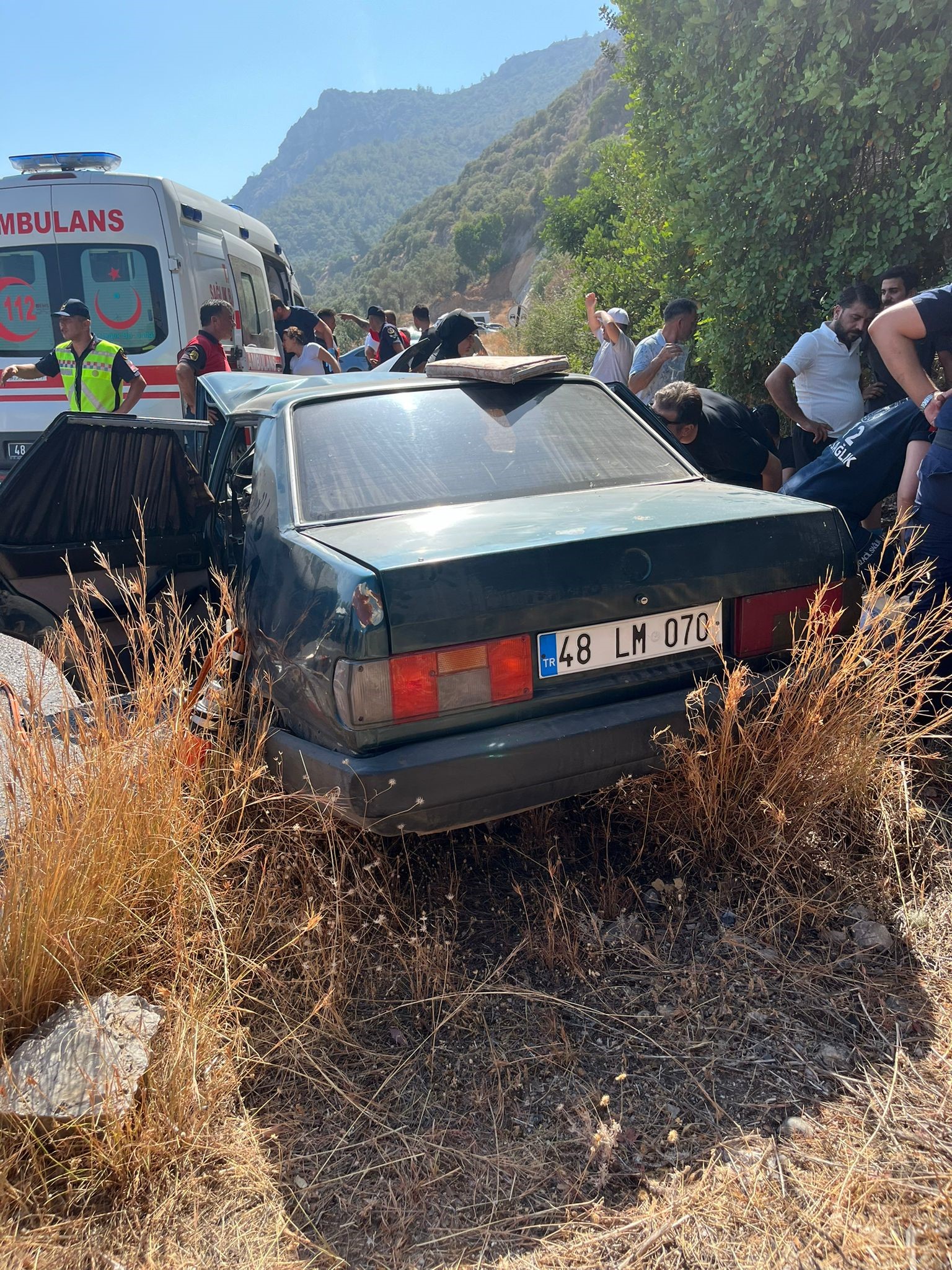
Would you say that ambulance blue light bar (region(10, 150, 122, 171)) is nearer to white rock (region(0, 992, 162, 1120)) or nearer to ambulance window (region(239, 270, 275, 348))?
ambulance window (region(239, 270, 275, 348))

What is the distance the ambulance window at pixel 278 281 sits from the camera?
11396mm

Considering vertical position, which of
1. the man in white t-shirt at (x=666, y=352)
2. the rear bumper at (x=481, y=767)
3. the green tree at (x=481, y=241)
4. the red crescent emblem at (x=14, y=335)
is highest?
the green tree at (x=481, y=241)

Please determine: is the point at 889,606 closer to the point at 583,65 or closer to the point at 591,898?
the point at 591,898

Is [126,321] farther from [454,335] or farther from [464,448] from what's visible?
[464,448]

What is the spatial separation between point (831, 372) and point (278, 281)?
8.54 m

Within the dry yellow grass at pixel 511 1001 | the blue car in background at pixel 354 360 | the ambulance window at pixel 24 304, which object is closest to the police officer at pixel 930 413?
the dry yellow grass at pixel 511 1001

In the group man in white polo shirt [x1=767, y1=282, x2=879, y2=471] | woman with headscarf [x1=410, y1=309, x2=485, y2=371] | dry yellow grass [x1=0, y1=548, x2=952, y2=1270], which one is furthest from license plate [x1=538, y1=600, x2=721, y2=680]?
woman with headscarf [x1=410, y1=309, x2=485, y2=371]

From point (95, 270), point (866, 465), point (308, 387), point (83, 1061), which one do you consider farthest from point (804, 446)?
point (95, 270)

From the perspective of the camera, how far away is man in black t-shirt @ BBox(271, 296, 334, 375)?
997cm

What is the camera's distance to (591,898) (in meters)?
2.75

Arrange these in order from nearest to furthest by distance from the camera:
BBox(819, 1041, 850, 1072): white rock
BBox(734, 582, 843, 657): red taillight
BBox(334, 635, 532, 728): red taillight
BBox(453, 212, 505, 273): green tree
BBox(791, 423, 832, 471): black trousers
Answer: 1. BBox(819, 1041, 850, 1072): white rock
2. BBox(334, 635, 532, 728): red taillight
3. BBox(734, 582, 843, 657): red taillight
4. BBox(791, 423, 832, 471): black trousers
5. BBox(453, 212, 505, 273): green tree

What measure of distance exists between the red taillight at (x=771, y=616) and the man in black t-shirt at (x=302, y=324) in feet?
25.5

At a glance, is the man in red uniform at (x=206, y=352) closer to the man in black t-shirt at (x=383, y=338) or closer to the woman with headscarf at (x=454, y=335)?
the woman with headscarf at (x=454, y=335)

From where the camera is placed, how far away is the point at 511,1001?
93.7 inches
